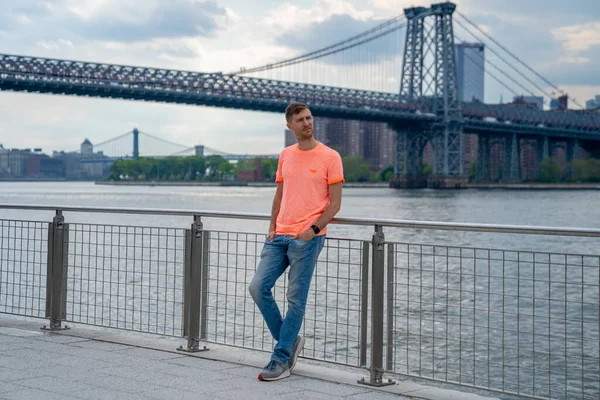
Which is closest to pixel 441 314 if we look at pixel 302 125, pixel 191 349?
pixel 191 349

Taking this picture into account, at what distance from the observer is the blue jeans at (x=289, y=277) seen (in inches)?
197

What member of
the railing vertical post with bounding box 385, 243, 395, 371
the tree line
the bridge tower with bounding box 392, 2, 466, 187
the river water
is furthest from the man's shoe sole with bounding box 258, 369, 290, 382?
the tree line

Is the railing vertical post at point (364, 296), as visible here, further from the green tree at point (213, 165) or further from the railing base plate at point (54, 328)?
the green tree at point (213, 165)

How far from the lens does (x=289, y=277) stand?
16.7 feet

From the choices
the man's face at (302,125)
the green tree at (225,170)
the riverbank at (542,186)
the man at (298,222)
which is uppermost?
the green tree at (225,170)

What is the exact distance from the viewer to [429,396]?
15.3 ft

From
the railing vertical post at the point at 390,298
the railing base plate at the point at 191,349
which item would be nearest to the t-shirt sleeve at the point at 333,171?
the railing vertical post at the point at 390,298

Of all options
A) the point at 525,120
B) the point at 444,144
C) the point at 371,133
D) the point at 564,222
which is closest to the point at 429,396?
the point at 564,222

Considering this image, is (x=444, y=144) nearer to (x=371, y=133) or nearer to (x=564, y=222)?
(x=564, y=222)

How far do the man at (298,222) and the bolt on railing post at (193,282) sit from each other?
0.76 meters

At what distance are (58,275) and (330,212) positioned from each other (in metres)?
2.70

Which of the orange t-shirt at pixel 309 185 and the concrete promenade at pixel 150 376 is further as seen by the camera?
the orange t-shirt at pixel 309 185

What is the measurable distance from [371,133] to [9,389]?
189754mm

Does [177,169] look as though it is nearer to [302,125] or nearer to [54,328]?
[54,328]
